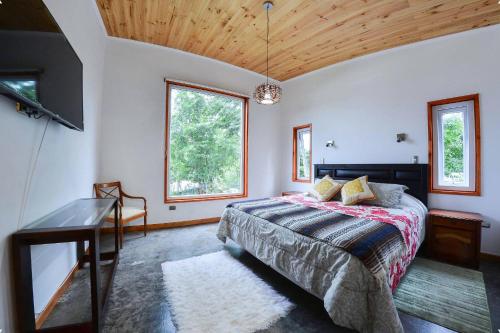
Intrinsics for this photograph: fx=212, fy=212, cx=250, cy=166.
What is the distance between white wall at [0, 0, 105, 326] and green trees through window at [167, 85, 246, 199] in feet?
4.32

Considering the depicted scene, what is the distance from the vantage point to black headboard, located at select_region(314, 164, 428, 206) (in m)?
3.13

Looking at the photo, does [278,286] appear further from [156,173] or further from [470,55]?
[470,55]

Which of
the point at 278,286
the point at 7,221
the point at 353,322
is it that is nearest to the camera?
the point at 7,221

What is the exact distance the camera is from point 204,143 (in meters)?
4.37

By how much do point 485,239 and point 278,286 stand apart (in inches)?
112

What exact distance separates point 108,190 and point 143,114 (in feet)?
4.65

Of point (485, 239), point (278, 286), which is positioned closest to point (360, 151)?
point (485, 239)

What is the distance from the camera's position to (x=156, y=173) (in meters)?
3.86

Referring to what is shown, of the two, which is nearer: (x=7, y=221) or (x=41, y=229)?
(x=7, y=221)

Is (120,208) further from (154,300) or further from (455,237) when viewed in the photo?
(455,237)

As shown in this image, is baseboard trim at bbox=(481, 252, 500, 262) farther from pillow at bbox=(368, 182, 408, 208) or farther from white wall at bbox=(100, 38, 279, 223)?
white wall at bbox=(100, 38, 279, 223)

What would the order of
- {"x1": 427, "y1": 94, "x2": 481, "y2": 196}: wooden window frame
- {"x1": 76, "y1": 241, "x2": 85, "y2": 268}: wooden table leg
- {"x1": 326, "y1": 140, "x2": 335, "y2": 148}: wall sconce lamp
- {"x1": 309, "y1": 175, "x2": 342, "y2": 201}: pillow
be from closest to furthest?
{"x1": 76, "y1": 241, "x2": 85, "y2": 268}: wooden table leg → {"x1": 427, "y1": 94, "x2": 481, "y2": 196}: wooden window frame → {"x1": 309, "y1": 175, "x2": 342, "y2": 201}: pillow → {"x1": 326, "y1": 140, "x2": 335, "y2": 148}: wall sconce lamp

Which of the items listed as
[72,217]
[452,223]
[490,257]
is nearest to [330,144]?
[452,223]

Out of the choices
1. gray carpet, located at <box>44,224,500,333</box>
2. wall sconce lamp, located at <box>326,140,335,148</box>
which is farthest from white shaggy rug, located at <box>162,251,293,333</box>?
wall sconce lamp, located at <box>326,140,335,148</box>
